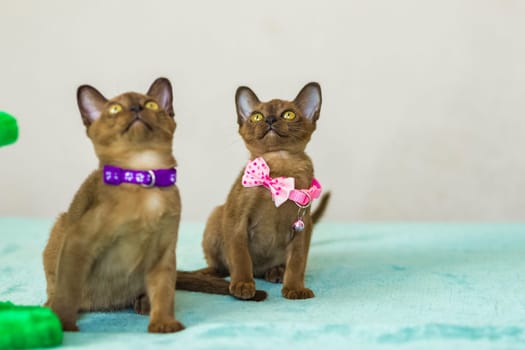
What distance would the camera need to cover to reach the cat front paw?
6.19 ft

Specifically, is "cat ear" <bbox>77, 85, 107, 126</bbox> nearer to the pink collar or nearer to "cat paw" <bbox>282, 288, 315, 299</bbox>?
the pink collar

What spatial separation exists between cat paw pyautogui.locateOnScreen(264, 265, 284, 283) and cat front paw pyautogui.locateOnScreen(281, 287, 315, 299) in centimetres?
23

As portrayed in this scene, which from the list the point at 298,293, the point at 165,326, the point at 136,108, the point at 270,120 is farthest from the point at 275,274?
the point at 136,108

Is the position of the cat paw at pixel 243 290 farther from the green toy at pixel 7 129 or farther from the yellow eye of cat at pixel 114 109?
the green toy at pixel 7 129

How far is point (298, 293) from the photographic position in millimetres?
1893

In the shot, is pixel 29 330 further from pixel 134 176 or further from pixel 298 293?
pixel 298 293

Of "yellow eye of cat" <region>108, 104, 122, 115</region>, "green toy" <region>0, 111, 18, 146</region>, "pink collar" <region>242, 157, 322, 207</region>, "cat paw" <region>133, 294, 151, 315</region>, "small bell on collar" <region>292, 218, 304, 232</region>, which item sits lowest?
"cat paw" <region>133, 294, 151, 315</region>

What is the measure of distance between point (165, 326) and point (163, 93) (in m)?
0.56

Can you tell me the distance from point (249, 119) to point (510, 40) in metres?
1.98

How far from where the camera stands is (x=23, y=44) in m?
3.49

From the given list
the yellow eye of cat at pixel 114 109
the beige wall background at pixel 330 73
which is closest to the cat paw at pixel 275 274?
the yellow eye of cat at pixel 114 109

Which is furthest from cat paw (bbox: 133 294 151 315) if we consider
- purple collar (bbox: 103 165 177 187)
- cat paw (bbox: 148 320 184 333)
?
purple collar (bbox: 103 165 177 187)

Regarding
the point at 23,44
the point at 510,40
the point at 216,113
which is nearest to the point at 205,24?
the point at 216,113

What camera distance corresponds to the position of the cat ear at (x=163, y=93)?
1.67 m
